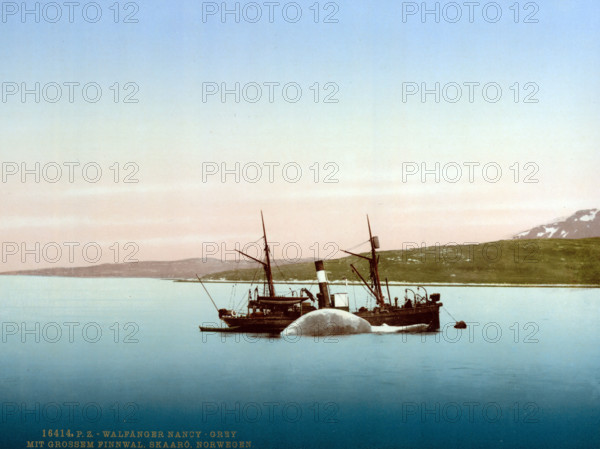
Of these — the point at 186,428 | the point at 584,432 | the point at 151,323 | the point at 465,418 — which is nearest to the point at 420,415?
the point at 465,418

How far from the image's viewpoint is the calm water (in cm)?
3444

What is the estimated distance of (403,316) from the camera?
6819 cm

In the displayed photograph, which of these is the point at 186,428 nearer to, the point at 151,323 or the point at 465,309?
the point at 151,323

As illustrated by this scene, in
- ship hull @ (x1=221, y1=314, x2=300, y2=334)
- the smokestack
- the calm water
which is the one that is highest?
the smokestack

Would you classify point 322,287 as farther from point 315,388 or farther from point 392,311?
point 315,388

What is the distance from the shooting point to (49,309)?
388ft

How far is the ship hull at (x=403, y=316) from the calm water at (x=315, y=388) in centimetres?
163

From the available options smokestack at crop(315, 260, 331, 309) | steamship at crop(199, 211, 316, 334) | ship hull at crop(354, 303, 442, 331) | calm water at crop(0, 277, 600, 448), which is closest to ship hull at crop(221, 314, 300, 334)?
steamship at crop(199, 211, 316, 334)

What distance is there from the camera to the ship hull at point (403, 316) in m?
66.1

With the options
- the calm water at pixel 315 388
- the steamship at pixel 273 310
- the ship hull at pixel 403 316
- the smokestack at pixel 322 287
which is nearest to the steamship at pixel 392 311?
the ship hull at pixel 403 316

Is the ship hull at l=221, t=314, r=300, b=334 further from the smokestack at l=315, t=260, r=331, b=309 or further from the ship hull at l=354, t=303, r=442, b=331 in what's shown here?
the ship hull at l=354, t=303, r=442, b=331

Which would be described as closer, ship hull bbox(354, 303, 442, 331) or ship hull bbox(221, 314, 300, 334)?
ship hull bbox(221, 314, 300, 334)

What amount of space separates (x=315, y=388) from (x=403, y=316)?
1044 inches

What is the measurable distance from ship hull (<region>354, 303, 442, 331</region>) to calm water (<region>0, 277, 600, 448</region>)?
5.34ft
